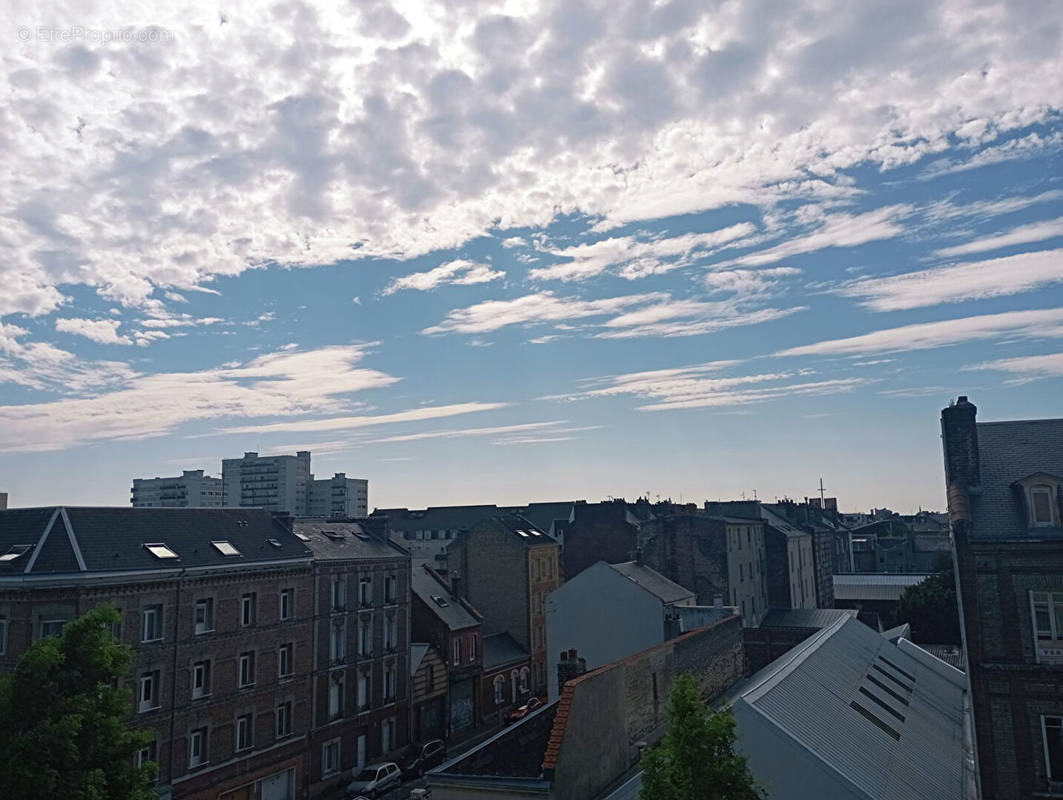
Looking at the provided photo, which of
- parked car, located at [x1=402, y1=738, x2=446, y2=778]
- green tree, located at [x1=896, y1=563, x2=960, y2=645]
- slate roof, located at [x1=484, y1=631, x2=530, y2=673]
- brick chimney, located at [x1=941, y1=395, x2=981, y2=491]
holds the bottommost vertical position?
parked car, located at [x1=402, y1=738, x2=446, y2=778]

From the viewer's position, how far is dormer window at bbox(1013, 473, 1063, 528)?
23.1 metres

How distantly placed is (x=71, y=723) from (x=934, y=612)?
61427 mm

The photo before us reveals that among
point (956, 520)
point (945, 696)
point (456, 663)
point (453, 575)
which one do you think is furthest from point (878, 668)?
point (453, 575)

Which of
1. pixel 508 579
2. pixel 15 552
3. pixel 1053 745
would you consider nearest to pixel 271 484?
pixel 508 579

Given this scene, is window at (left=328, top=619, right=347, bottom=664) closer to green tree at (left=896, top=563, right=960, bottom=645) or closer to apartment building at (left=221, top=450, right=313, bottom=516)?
green tree at (left=896, top=563, right=960, bottom=645)

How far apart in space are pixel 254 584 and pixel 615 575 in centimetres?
1895

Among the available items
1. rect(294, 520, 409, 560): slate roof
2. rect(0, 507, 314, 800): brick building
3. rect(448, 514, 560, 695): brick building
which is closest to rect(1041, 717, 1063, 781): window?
rect(0, 507, 314, 800): brick building

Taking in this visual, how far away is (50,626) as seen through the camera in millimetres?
29438

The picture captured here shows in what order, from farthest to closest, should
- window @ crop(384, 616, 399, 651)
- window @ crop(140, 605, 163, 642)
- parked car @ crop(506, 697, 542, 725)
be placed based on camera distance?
parked car @ crop(506, 697, 542, 725) < window @ crop(384, 616, 399, 651) < window @ crop(140, 605, 163, 642)

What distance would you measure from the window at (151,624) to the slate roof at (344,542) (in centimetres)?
1039

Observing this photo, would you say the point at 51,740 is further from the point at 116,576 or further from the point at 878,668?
the point at 878,668

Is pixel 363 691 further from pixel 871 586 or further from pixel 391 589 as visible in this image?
pixel 871 586

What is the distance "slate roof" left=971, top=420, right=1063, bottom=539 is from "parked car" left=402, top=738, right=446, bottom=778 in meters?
33.0

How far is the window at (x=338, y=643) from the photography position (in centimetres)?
4341
